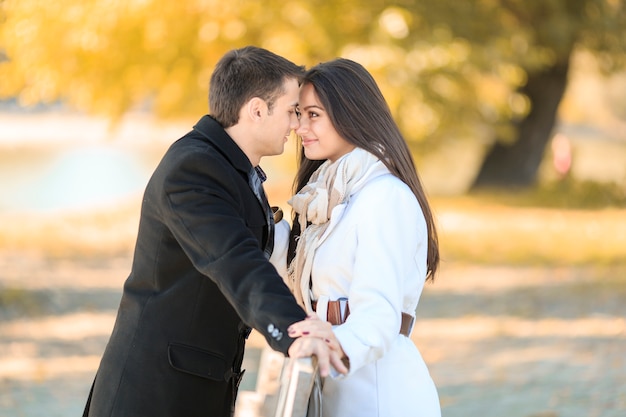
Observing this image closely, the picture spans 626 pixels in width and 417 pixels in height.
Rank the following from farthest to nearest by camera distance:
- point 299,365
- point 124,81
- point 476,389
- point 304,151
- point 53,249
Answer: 1. point 124,81
2. point 53,249
3. point 476,389
4. point 304,151
5. point 299,365

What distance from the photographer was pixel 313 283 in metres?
3.26

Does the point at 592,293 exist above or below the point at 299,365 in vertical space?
above

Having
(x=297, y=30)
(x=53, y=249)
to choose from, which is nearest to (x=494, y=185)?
(x=297, y=30)

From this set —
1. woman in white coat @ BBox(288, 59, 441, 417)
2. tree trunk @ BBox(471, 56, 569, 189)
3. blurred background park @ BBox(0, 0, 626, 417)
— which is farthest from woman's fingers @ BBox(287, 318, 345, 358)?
tree trunk @ BBox(471, 56, 569, 189)

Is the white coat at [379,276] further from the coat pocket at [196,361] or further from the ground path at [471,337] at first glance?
the ground path at [471,337]

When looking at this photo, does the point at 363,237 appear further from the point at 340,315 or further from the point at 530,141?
the point at 530,141

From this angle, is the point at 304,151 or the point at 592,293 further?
the point at 592,293

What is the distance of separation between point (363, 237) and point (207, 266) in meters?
0.50

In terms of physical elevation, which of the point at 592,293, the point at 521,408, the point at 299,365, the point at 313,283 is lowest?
the point at 299,365

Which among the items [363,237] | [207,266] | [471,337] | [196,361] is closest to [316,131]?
[363,237]

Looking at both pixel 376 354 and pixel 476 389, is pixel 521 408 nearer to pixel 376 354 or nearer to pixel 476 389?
pixel 476 389

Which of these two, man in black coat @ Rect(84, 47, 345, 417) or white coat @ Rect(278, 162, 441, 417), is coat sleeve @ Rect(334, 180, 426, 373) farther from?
man in black coat @ Rect(84, 47, 345, 417)

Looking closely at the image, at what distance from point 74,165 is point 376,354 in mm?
33401

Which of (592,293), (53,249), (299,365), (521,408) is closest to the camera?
(299,365)
